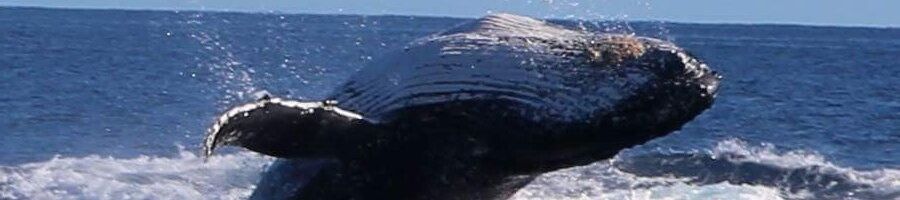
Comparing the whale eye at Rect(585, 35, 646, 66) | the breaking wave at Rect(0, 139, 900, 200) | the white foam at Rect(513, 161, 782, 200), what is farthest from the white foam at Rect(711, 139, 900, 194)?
the whale eye at Rect(585, 35, 646, 66)

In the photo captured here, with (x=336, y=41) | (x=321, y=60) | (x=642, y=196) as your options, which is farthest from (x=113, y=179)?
(x=336, y=41)

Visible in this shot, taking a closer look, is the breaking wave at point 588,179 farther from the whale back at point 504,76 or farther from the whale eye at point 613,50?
the whale eye at point 613,50

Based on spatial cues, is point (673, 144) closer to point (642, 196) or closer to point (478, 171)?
point (642, 196)

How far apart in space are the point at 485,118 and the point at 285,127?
22.1 inches

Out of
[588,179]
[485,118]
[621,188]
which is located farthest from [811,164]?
[485,118]

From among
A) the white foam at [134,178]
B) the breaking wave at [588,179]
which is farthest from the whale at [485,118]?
the white foam at [134,178]

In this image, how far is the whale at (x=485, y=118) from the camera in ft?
17.8

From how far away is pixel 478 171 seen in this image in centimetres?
564

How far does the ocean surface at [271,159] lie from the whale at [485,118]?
848 mm

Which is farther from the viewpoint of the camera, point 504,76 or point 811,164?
point 811,164

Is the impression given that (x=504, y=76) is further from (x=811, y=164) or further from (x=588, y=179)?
(x=811, y=164)

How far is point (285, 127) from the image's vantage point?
5426 millimetres

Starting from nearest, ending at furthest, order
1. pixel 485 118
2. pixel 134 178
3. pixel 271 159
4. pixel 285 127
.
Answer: pixel 285 127
pixel 485 118
pixel 271 159
pixel 134 178

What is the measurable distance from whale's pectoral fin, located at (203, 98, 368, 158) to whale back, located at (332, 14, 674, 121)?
0.20m
